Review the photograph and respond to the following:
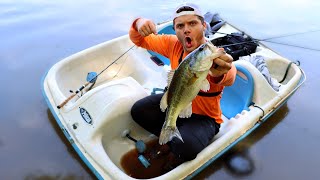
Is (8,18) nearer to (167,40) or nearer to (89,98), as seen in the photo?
(89,98)

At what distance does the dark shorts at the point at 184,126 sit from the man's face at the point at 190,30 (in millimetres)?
868

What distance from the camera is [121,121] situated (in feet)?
13.3

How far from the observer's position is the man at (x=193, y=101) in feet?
10.3

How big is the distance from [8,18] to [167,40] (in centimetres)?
652

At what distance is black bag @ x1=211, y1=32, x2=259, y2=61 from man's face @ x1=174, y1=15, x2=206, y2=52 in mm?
2697

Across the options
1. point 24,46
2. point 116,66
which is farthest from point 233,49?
point 24,46

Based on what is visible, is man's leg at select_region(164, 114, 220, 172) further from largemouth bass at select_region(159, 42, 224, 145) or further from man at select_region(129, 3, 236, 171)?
largemouth bass at select_region(159, 42, 224, 145)

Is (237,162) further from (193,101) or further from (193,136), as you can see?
(193,101)

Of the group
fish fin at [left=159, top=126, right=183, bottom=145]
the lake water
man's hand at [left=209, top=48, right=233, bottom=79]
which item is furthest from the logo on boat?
man's hand at [left=209, top=48, right=233, bottom=79]

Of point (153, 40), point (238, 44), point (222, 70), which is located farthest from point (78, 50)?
point (222, 70)

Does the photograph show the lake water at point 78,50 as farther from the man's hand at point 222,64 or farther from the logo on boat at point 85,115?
the man's hand at point 222,64

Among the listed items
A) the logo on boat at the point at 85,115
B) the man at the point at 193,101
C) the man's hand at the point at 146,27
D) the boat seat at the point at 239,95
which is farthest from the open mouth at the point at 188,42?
the boat seat at the point at 239,95

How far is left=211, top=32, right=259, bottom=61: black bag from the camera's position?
230 inches

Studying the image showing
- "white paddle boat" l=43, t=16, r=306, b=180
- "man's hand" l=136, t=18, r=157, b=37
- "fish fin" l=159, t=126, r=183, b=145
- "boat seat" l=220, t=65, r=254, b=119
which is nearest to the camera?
"fish fin" l=159, t=126, r=183, b=145
